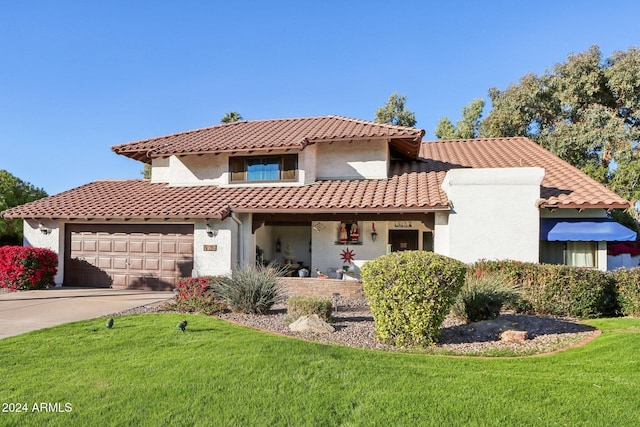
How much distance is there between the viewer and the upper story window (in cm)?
1775

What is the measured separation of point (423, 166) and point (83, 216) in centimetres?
1521

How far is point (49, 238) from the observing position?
1673 cm

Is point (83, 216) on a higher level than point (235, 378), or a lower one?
higher

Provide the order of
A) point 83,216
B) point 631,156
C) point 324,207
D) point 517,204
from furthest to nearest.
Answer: point 631,156 → point 83,216 → point 324,207 → point 517,204

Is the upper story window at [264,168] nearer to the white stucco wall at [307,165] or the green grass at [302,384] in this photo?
the white stucco wall at [307,165]

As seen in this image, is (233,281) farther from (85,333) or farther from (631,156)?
(631,156)

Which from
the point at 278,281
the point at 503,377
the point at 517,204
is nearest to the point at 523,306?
the point at 517,204

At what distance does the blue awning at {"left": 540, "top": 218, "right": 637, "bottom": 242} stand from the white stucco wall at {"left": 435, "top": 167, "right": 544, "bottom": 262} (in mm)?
698

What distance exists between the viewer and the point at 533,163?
18.2 m

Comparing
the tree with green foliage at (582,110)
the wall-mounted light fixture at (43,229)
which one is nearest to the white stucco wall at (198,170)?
the wall-mounted light fixture at (43,229)

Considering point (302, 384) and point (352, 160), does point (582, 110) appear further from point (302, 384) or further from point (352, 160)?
point (302, 384)

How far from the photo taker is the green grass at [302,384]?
468cm

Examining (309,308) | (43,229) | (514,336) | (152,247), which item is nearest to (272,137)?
(152,247)

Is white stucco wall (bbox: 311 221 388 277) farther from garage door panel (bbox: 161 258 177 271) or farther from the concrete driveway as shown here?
the concrete driveway
